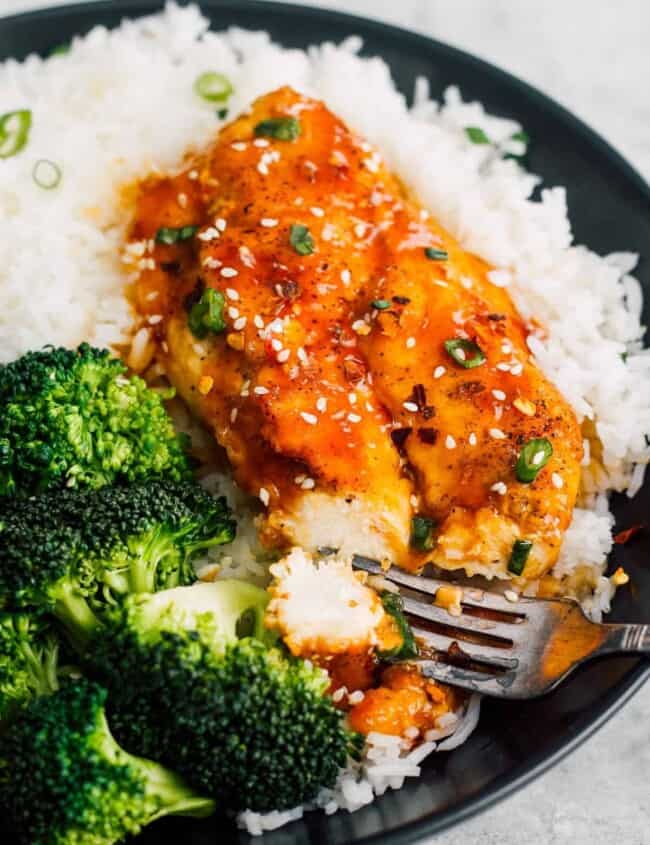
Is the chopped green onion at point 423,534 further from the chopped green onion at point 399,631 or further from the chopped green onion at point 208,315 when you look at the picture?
the chopped green onion at point 208,315

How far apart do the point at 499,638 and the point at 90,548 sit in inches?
45.6

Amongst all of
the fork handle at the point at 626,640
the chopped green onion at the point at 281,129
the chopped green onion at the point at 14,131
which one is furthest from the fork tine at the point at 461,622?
the chopped green onion at the point at 14,131

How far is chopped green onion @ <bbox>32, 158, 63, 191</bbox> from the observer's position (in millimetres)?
3916

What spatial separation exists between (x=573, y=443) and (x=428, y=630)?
0.71 meters

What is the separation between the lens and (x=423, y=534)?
118 inches

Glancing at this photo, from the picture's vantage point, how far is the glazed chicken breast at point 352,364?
2.98 m

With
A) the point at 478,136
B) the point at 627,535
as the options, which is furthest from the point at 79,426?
the point at 478,136

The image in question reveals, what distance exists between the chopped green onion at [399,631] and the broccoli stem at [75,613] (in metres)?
0.78

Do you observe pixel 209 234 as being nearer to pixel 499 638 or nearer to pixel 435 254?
pixel 435 254

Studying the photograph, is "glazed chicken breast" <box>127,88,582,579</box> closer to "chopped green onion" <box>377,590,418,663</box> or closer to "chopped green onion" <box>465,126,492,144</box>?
"chopped green onion" <box>377,590,418,663</box>

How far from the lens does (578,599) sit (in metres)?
3.23

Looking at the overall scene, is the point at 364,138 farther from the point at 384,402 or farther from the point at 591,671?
the point at 591,671

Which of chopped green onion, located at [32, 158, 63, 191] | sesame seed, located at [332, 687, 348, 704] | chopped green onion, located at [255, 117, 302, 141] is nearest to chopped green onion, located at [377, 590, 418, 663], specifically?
sesame seed, located at [332, 687, 348, 704]

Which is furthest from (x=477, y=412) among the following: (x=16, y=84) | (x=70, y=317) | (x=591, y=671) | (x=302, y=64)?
(x=16, y=84)
